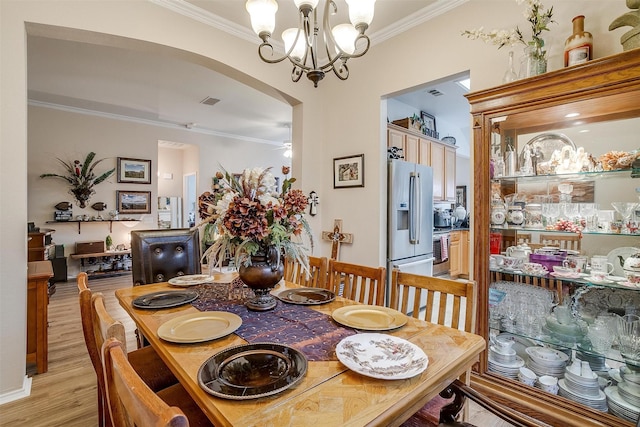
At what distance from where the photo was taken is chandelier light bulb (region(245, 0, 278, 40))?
1.57 metres

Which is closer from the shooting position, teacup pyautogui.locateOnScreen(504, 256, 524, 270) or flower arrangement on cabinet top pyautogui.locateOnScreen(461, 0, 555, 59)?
flower arrangement on cabinet top pyautogui.locateOnScreen(461, 0, 555, 59)

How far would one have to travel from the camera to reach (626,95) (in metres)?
1.60

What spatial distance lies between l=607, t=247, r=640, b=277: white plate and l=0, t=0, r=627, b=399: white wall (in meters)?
1.15

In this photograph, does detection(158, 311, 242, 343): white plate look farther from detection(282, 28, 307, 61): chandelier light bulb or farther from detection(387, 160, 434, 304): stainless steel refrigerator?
detection(387, 160, 434, 304): stainless steel refrigerator

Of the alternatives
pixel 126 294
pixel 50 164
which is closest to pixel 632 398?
pixel 126 294

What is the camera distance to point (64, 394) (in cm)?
208

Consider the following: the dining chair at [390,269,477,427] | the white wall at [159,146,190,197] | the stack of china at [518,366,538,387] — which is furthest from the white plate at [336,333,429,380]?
the white wall at [159,146,190,197]

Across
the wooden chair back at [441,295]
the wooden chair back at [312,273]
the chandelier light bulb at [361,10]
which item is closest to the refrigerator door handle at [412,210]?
the wooden chair back at [312,273]

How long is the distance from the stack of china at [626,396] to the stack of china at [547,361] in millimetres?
212

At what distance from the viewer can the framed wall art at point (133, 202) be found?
5746mm

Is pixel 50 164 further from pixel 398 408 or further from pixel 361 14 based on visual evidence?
pixel 398 408

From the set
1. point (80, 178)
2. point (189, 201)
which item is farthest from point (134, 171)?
point (189, 201)

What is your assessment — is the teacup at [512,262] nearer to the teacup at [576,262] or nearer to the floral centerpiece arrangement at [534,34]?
the teacup at [576,262]

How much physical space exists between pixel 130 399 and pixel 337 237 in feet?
9.12
